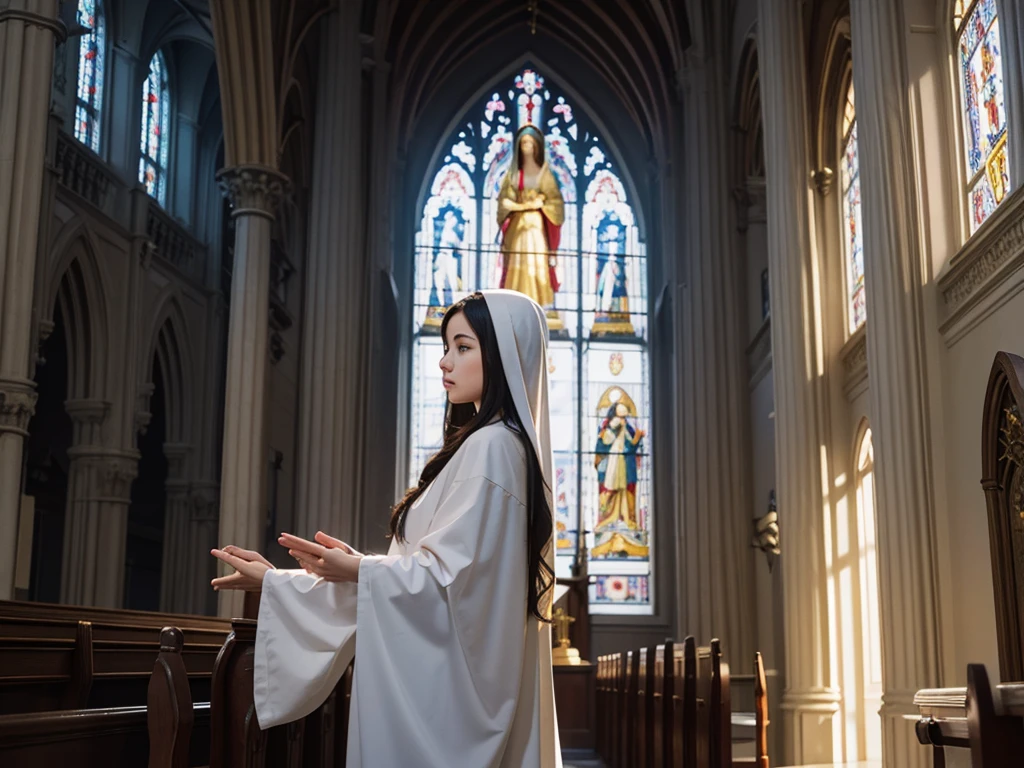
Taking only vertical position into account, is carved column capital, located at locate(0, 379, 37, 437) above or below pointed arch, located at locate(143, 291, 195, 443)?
below

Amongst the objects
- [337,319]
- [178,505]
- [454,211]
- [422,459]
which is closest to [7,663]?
[337,319]

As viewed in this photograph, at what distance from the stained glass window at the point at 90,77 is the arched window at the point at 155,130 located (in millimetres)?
1002

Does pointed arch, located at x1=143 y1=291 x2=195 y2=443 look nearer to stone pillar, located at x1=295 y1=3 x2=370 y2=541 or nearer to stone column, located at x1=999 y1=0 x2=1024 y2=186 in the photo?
stone pillar, located at x1=295 y1=3 x2=370 y2=541

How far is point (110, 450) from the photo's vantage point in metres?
14.2

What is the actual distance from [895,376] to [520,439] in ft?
16.3

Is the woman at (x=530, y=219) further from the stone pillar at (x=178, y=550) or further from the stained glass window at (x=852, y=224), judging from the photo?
the stained glass window at (x=852, y=224)

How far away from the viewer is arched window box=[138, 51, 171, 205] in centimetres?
1594

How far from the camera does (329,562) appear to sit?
2.72 meters

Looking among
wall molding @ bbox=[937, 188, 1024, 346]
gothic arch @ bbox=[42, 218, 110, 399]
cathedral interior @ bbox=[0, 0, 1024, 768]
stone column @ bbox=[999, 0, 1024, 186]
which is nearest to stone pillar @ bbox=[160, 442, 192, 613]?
cathedral interior @ bbox=[0, 0, 1024, 768]

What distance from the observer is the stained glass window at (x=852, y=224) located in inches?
439

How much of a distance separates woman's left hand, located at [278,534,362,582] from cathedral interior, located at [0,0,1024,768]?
70 cm

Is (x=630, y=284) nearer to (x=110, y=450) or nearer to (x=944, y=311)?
(x=110, y=450)

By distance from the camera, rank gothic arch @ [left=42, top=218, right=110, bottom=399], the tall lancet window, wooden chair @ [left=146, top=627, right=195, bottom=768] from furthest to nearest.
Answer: the tall lancet window
gothic arch @ [left=42, top=218, right=110, bottom=399]
wooden chair @ [left=146, top=627, right=195, bottom=768]

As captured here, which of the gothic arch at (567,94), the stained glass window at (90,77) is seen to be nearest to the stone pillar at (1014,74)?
the stained glass window at (90,77)
